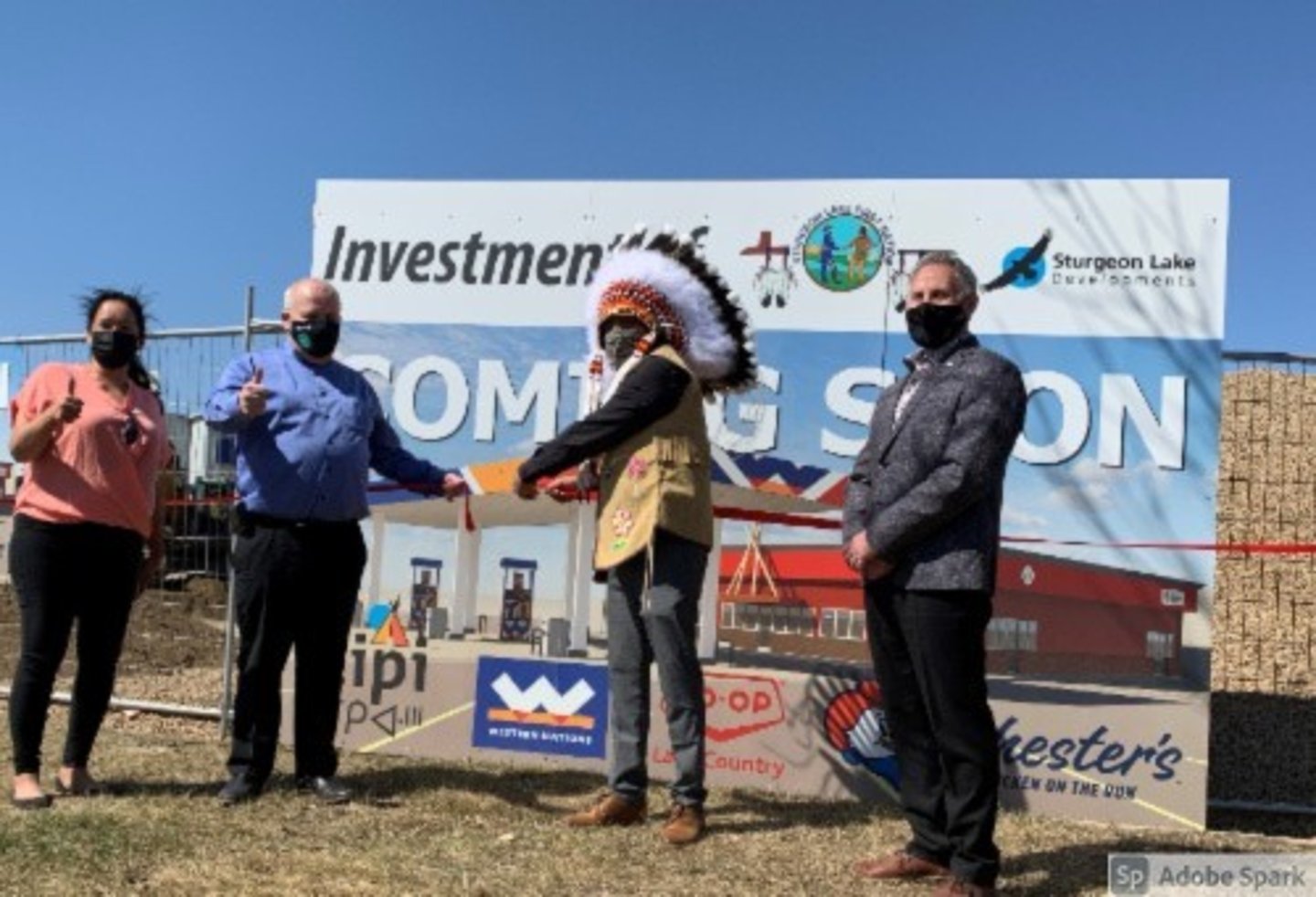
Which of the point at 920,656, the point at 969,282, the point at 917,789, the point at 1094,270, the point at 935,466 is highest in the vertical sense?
the point at 1094,270

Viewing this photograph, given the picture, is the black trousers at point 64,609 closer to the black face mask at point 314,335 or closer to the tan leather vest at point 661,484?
the black face mask at point 314,335

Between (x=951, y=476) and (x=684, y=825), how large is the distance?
1553mm

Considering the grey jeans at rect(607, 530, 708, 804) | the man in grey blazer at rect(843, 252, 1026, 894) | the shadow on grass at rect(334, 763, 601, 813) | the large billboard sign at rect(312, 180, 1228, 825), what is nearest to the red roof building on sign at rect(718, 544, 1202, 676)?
the large billboard sign at rect(312, 180, 1228, 825)

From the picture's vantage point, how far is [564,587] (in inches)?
229

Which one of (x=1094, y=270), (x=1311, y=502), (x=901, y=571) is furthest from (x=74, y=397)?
(x=1311, y=502)

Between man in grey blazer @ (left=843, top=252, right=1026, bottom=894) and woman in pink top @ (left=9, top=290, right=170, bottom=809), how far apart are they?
257 cm

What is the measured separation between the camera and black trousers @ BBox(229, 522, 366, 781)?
4500mm

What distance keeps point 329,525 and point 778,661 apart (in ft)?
6.72

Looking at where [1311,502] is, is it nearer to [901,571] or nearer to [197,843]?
[901,571]

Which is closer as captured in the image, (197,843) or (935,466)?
(935,466)

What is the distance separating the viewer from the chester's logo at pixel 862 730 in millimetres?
5250

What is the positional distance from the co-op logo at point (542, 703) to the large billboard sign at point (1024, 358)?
521 mm

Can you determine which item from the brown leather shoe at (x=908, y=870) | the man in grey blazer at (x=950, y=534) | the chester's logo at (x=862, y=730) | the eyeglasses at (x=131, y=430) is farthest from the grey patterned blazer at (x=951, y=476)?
the eyeglasses at (x=131, y=430)

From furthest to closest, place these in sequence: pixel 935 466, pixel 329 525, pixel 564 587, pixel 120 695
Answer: pixel 120 695
pixel 564 587
pixel 329 525
pixel 935 466
